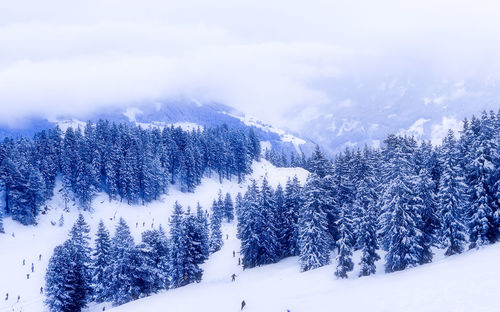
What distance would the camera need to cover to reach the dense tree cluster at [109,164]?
88.1 meters

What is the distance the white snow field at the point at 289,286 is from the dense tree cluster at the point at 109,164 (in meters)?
7.90

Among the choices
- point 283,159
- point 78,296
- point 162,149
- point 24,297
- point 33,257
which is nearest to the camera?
point 78,296

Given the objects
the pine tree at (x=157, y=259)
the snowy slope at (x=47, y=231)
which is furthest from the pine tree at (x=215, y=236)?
the pine tree at (x=157, y=259)

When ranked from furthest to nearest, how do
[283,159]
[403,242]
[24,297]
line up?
[283,159] → [24,297] → [403,242]

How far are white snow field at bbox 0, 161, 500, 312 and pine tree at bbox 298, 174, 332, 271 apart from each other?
2.09 metres

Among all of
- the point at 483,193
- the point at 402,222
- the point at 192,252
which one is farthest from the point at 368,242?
the point at 192,252

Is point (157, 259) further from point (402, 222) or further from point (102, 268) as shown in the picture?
point (402, 222)

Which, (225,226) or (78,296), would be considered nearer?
(78,296)

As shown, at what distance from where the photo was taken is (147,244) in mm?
55562

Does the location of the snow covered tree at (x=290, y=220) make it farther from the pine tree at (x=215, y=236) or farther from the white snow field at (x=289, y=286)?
the pine tree at (x=215, y=236)

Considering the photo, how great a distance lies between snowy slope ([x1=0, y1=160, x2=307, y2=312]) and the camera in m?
61.6

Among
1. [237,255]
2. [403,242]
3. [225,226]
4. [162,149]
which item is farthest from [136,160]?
[403,242]

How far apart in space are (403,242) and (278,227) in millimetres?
25750

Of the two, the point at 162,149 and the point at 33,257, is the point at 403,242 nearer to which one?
the point at 33,257
